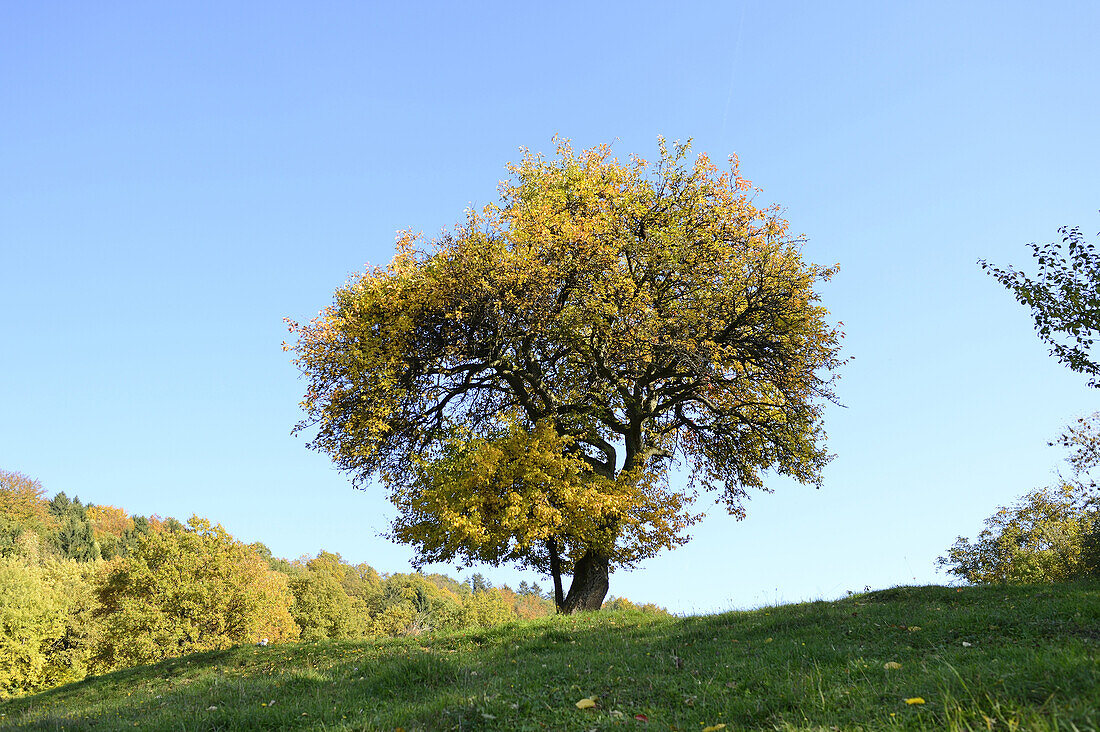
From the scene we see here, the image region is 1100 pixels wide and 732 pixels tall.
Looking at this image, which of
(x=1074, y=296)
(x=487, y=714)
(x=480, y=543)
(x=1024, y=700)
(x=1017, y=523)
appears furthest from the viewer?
(x=1017, y=523)

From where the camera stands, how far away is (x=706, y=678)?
995 cm

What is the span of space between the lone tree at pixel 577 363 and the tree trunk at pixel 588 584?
0.23 ft

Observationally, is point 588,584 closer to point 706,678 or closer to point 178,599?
point 706,678

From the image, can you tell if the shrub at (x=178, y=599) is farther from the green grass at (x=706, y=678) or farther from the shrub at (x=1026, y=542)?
the shrub at (x=1026, y=542)

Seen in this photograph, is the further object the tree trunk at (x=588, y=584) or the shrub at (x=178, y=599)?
the shrub at (x=178, y=599)

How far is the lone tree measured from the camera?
21.3 meters

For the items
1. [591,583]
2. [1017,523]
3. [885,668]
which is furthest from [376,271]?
[1017,523]

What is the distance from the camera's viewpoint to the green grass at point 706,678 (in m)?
7.16

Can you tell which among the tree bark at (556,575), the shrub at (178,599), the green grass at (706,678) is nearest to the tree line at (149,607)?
the shrub at (178,599)

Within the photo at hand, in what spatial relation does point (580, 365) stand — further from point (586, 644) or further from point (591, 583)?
point (586, 644)

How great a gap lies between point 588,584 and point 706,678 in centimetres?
1330

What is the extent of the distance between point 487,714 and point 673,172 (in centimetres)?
2083

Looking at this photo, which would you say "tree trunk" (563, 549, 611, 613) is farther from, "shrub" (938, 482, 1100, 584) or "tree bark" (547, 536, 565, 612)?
"shrub" (938, 482, 1100, 584)

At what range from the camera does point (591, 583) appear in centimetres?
2294
